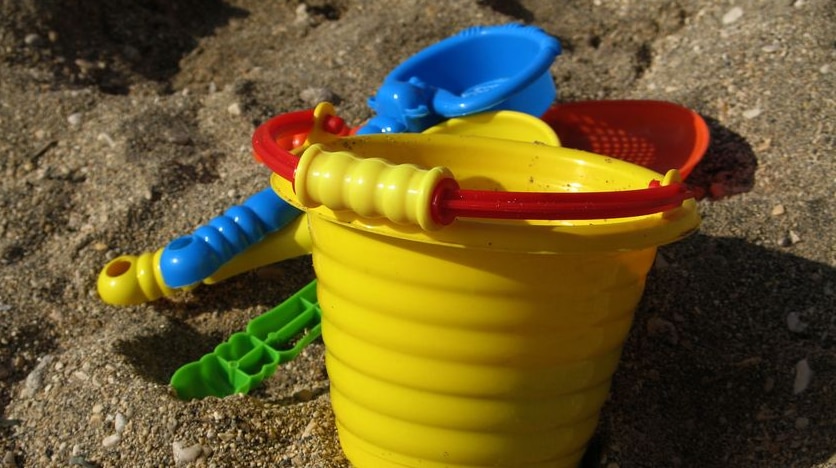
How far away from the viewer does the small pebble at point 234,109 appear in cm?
194

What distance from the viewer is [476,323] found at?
943mm

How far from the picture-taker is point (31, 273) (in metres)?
1.56

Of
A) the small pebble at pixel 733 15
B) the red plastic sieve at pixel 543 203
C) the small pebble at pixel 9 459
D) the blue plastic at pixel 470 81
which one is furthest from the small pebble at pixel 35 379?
the small pebble at pixel 733 15

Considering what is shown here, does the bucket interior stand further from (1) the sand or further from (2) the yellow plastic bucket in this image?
(1) the sand

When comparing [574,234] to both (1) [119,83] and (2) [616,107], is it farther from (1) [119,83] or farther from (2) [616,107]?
(1) [119,83]

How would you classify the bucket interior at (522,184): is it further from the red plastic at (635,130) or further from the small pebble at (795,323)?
the red plastic at (635,130)

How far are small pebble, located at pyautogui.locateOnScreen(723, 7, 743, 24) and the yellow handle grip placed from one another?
1537 millimetres

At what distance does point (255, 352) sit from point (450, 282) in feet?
1.78

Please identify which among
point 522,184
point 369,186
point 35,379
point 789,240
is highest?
point 369,186

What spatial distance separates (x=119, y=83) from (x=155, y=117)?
0.28 metres

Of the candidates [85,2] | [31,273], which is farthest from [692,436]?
[85,2]

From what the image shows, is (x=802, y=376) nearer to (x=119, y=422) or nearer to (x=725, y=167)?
(x=725, y=167)

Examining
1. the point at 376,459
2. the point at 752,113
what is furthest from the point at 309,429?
the point at 752,113

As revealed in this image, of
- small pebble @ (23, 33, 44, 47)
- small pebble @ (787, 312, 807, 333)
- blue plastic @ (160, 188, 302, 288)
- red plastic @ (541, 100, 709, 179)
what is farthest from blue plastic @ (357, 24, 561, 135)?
small pebble @ (23, 33, 44, 47)
